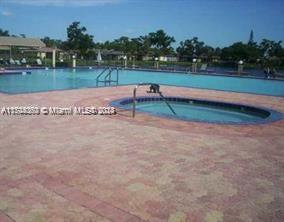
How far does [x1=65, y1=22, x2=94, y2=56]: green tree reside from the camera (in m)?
44.4

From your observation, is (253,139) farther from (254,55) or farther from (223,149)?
(254,55)

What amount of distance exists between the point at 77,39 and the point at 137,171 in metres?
42.5

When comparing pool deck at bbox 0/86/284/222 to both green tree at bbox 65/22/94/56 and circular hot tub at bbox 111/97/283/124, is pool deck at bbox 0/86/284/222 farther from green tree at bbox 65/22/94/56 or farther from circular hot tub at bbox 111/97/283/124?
green tree at bbox 65/22/94/56

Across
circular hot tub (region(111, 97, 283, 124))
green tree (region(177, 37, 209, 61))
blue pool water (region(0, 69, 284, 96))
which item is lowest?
circular hot tub (region(111, 97, 283, 124))

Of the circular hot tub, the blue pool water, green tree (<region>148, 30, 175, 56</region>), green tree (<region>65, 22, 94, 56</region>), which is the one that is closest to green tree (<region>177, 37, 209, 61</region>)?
green tree (<region>148, 30, 175, 56</region>)

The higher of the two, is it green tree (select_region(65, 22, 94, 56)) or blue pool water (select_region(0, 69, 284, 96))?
green tree (select_region(65, 22, 94, 56))

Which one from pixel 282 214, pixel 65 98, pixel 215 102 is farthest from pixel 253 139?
pixel 65 98

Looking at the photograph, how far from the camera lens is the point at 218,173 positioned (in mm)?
5027

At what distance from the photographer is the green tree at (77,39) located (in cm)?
4440

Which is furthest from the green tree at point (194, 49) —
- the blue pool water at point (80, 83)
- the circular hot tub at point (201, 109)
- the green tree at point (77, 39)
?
the circular hot tub at point (201, 109)

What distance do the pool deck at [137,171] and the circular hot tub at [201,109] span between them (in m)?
3.61

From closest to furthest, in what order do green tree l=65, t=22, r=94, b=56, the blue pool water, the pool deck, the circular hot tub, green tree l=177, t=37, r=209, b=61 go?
1. the pool deck
2. the circular hot tub
3. the blue pool water
4. green tree l=65, t=22, r=94, b=56
5. green tree l=177, t=37, r=209, b=61

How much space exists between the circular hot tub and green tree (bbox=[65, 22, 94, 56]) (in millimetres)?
33122

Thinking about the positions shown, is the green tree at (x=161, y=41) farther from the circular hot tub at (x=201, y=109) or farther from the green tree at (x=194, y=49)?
the circular hot tub at (x=201, y=109)
